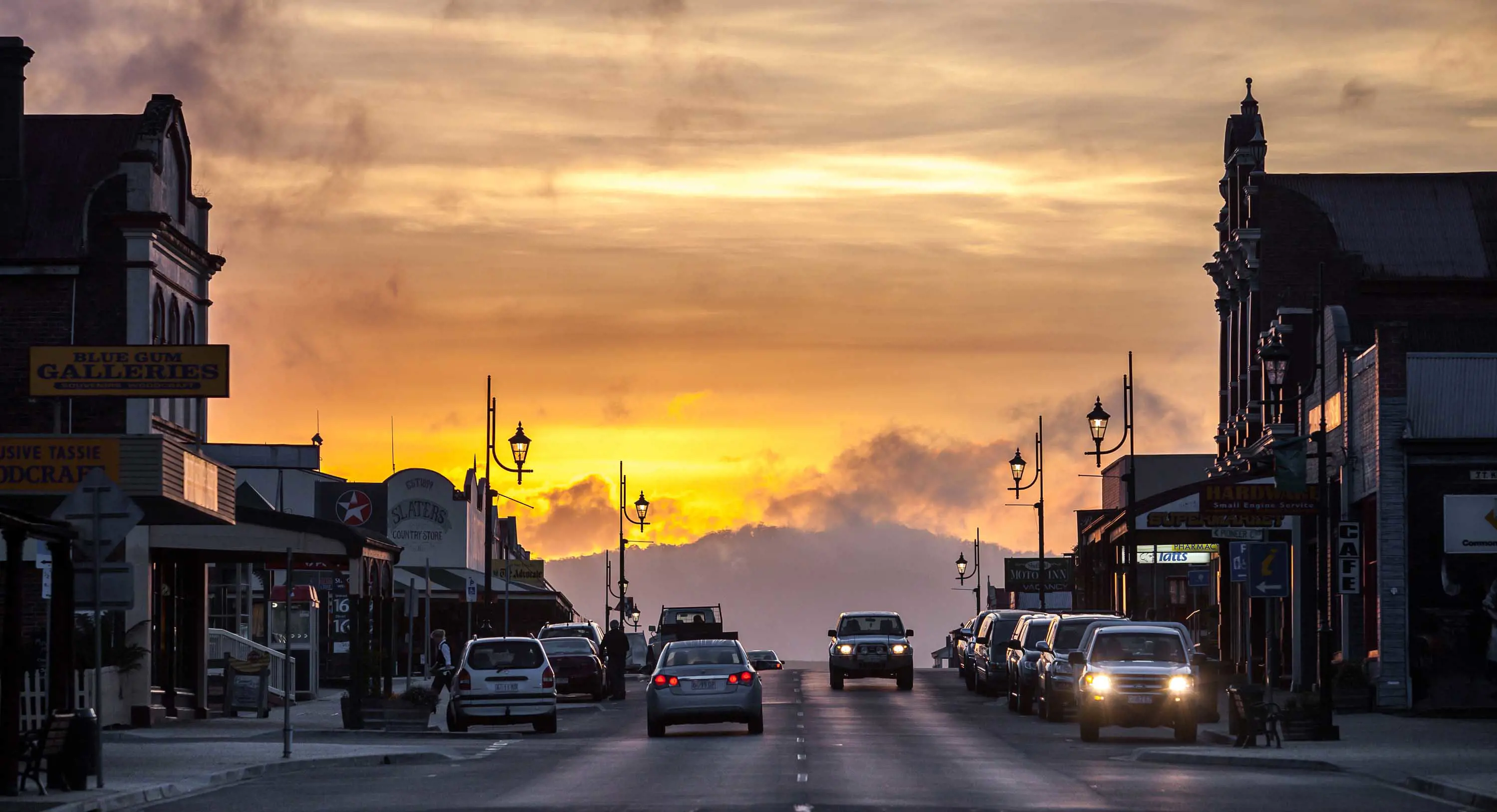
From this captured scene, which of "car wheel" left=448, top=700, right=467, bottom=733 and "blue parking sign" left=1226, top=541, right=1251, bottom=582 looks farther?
"car wheel" left=448, top=700, right=467, bottom=733

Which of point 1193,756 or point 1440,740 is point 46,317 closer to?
point 1193,756

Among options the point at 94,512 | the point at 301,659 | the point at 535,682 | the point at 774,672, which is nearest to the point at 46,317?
the point at 535,682

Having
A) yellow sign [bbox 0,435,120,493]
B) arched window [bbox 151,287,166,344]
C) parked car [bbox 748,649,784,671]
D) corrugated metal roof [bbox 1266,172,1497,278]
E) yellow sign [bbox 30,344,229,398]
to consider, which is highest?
corrugated metal roof [bbox 1266,172,1497,278]

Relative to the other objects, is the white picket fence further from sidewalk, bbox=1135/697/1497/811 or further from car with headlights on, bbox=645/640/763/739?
sidewalk, bbox=1135/697/1497/811

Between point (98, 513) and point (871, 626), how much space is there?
33141mm

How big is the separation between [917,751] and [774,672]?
141 ft

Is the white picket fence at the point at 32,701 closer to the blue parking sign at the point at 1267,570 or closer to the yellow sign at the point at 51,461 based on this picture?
the yellow sign at the point at 51,461

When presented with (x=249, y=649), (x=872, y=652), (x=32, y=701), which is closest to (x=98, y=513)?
(x=32, y=701)

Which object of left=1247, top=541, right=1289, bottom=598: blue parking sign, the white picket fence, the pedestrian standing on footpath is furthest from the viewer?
the pedestrian standing on footpath

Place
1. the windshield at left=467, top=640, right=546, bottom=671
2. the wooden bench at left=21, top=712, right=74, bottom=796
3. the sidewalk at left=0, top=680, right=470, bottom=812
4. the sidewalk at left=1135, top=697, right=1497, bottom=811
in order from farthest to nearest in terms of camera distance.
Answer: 1. the windshield at left=467, top=640, right=546, bottom=671
2. the sidewalk at left=1135, top=697, right=1497, bottom=811
3. the wooden bench at left=21, top=712, right=74, bottom=796
4. the sidewalk at left=0, top=680, right=470, bottom=812

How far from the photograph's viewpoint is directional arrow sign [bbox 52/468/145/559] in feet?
74.5

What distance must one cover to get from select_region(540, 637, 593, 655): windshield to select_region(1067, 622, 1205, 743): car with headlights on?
18200 millimetres

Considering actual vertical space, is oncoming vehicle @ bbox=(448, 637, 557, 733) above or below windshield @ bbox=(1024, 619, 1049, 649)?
below

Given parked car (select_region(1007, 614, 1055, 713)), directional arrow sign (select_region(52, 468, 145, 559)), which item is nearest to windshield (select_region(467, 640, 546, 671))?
parked car (select_region(1007, 614, 1055, 713))
